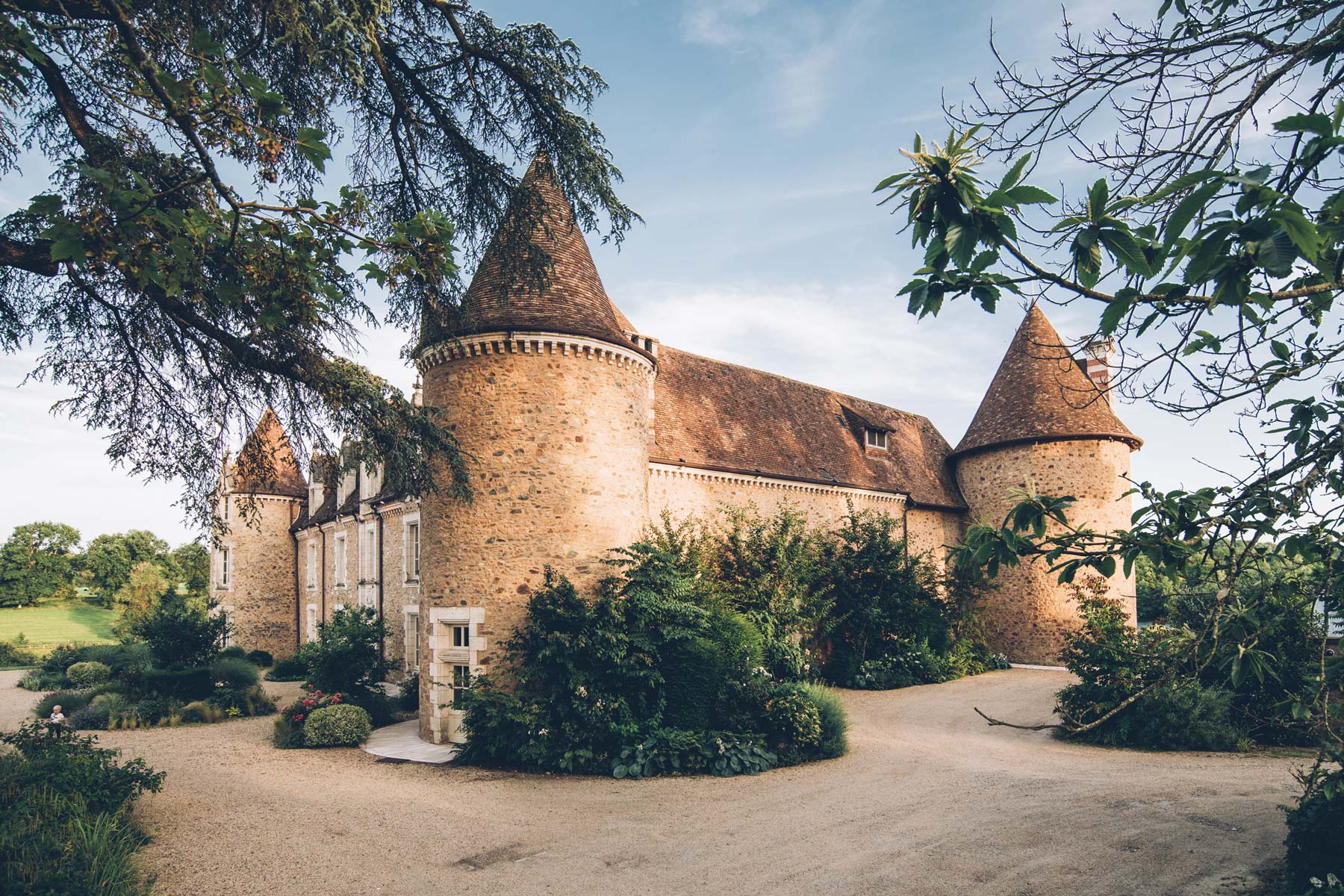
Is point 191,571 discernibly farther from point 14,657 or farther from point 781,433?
point 781,433

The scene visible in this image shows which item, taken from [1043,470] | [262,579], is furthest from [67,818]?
[262,579]

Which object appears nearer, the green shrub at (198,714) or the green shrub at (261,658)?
the green shrub at (198,714)

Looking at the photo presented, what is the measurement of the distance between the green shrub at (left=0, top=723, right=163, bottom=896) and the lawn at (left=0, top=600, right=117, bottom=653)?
3810 centimetres

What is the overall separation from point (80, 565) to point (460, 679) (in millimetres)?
63826

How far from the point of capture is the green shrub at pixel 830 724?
11.6 meters

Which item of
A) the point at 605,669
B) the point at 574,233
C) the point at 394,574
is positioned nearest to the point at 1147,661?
the point at 605,669

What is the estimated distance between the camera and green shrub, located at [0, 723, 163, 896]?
6.16 meters

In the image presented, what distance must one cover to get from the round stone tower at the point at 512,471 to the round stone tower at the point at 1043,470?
50.4ft

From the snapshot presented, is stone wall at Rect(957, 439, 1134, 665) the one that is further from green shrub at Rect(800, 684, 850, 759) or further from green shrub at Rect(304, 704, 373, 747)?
green shrub at Rect(304, 704, 373, 747)

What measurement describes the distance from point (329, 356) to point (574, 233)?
679 centimetres

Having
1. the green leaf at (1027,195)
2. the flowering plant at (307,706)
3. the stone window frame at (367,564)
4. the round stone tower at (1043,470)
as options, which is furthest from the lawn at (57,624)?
the green leaf at (1027,195)

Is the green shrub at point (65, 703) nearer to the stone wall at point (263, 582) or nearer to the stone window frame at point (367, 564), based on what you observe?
the stone window frame at point (367, 564)

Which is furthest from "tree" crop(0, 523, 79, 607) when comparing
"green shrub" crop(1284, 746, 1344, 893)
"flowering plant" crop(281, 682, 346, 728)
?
"green shrub" crop(1284, 746, 1344, 893)

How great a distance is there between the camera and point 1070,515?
22.8m
